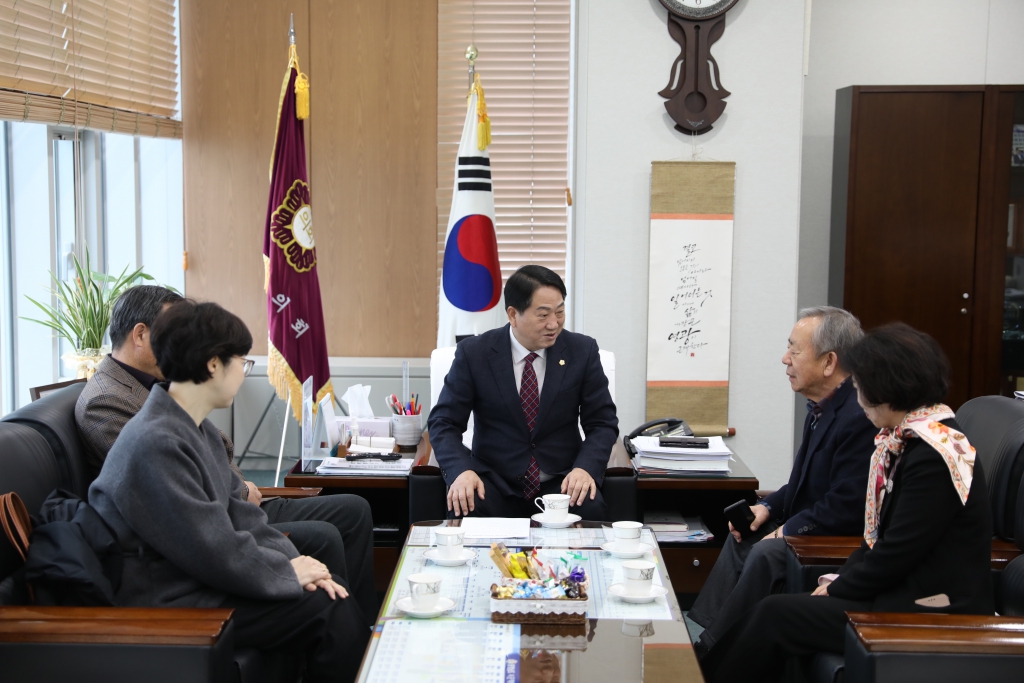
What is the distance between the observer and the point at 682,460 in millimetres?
3053

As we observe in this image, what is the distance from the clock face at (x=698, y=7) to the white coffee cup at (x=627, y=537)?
91.8 inches

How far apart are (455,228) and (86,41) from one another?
1850mm

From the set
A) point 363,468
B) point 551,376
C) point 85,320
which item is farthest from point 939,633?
point 85,320

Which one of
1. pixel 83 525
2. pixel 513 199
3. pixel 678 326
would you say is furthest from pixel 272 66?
pixel 83 525

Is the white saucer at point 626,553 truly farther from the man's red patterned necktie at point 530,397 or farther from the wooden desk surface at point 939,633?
the man's red patterned necktie at point 530,397

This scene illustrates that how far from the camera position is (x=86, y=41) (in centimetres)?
402

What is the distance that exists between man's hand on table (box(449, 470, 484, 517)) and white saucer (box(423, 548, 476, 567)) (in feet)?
1.96

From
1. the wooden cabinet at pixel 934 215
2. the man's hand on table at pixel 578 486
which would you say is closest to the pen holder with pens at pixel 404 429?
the man's hand on table at pixel 578 486

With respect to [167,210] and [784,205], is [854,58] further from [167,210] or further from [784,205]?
[167,210]

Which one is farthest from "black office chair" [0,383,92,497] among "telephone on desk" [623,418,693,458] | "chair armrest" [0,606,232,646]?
"telephone on desk" [623,418,693,458]

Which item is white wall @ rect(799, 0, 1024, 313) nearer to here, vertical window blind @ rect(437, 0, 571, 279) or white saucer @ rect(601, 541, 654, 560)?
vertical window blind @ rect(437, 0, 571, 279)

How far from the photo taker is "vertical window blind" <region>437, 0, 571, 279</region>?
4684mm

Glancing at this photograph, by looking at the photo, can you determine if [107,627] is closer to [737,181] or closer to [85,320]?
[85,320]

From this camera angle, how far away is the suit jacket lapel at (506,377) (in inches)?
116
